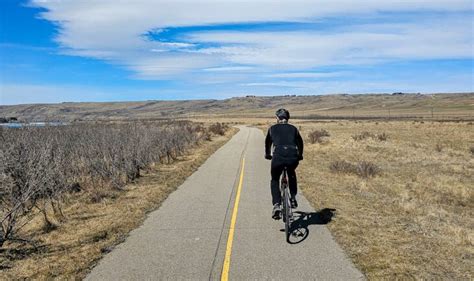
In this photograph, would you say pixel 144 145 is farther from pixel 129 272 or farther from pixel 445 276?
pixel 445 276

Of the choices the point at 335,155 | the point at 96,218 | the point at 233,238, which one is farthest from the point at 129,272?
the point at 335,155

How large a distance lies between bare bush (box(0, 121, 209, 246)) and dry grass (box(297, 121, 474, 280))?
6164 mm

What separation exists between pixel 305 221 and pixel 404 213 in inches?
114

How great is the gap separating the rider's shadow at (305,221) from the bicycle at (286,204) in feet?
0.79

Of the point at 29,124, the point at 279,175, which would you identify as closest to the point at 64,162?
the point at 29,124

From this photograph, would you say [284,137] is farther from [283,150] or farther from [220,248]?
[220,248]

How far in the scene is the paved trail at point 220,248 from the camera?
633 centimetres

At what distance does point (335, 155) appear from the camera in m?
27.1

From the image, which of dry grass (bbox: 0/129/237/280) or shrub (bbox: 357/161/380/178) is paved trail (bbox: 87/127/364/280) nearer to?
dry grass (bbox: 0/129/237/280)

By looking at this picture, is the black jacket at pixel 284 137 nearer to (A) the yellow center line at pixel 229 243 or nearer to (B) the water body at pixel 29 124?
(A) the yellow center line at pixel 229 243

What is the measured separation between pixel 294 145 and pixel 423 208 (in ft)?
18.1

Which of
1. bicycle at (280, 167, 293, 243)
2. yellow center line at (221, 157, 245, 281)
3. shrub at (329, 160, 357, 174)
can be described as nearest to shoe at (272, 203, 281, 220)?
bicycle at (280, 167, 293, 243)

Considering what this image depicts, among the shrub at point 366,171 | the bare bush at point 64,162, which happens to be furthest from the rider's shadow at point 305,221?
the shrub at point 366,171

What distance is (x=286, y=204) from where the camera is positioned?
812 centimetres
